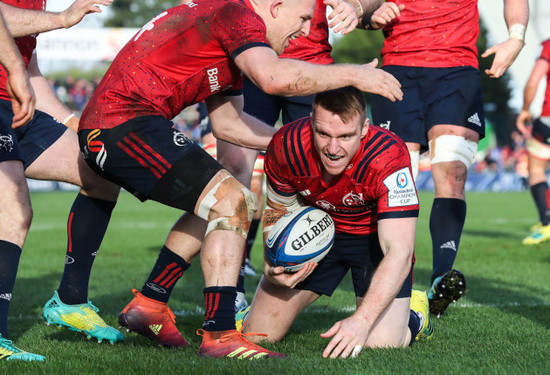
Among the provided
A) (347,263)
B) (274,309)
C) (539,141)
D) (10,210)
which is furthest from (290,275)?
(539,141)

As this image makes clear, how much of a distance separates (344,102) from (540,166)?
7.48 m

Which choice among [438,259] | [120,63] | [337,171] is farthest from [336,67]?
[438,259]

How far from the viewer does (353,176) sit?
4.13m

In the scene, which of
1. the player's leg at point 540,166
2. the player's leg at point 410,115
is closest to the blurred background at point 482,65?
the player's leg at point 540,166

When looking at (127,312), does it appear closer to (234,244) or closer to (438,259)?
(234,244)

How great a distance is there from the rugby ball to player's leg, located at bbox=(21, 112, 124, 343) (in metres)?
1.06

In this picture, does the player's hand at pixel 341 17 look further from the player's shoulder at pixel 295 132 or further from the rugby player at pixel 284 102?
the rugby player at pixel 284 102

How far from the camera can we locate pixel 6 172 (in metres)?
4.00

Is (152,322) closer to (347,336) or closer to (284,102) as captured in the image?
(347,336)

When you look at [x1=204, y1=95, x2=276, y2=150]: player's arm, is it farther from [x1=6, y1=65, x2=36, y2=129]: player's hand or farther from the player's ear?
[x1=6, y1=65, x2=36, y2=129]: player's hand

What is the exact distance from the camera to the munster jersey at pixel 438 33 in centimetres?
574

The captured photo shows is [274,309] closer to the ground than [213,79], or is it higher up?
closer to the ground

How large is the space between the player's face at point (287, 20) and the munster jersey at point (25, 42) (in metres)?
1.42

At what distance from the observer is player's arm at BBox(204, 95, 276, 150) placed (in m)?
4.73
